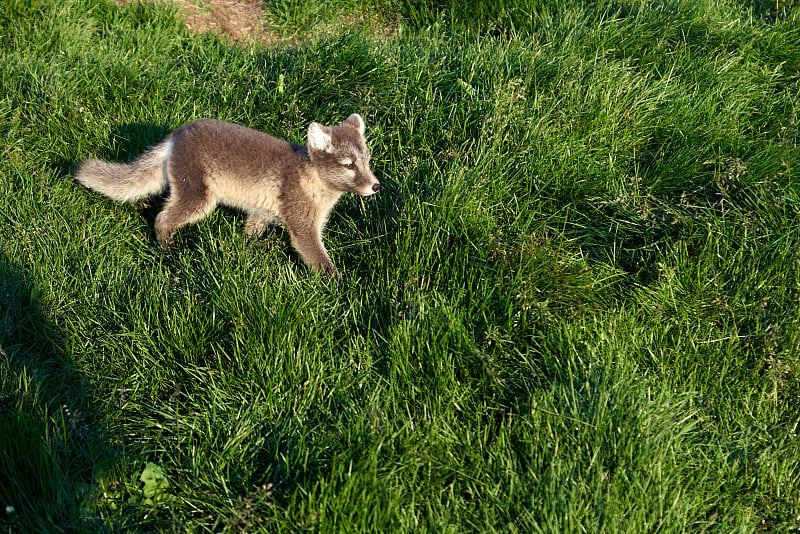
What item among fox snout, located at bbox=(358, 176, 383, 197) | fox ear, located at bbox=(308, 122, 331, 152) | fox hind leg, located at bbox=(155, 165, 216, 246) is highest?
fox ear, located at bbox=(308, 122, 331, 152)

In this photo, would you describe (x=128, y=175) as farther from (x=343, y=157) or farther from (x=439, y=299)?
(x=439, y=299)

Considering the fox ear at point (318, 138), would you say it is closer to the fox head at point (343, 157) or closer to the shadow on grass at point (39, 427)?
the fox head at point (343, 157)

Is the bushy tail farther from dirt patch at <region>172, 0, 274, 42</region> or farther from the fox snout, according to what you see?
dirt patch at <region>172, 0, 274, 42</region>

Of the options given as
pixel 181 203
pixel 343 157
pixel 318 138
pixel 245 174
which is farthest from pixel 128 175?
pixel 343 157

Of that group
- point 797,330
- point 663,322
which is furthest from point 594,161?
point 797,330

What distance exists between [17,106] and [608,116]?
A: 468 centimetres

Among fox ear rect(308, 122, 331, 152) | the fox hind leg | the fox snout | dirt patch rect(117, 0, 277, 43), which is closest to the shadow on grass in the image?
the fox hind leg

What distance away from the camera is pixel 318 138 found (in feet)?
17.1

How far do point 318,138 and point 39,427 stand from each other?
2682 millimetres

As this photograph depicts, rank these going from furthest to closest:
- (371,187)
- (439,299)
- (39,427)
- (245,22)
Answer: (245,22)
(371,187)
(439,299)
(39,427)

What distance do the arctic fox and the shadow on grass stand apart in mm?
1159

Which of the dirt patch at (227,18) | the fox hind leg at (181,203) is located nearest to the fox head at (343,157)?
the fox hind leg at (181,203)

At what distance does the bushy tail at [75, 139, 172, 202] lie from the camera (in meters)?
5.27

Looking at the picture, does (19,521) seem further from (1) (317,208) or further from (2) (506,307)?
(1) (317,208)
